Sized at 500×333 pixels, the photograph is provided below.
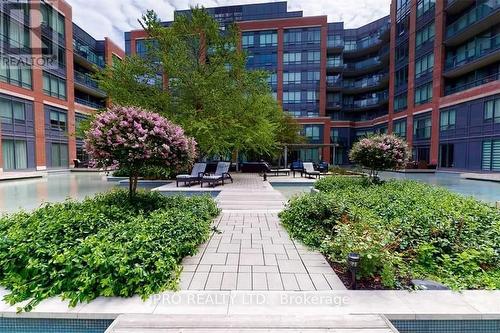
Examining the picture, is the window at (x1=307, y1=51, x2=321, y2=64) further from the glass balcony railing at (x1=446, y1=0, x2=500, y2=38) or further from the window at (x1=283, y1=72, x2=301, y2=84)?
the glass balcony railing at (x1=446, y1=0, x2=500, y2=38)

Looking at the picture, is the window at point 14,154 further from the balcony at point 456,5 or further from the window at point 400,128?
the balcony at point 456,5

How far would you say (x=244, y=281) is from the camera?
329 centimetres

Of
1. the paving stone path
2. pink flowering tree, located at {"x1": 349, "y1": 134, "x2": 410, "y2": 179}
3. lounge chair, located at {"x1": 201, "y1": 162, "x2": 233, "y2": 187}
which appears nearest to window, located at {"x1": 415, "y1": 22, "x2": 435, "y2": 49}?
pink flowering tree, located at {"x1": 349, "y1": 134, "x2": 410, "y2": 179}

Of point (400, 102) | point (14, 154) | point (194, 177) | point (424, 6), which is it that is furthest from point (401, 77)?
point (14, 154)

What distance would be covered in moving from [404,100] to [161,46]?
28051 mm

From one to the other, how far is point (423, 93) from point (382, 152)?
24309 mm

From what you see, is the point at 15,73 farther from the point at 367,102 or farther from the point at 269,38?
the point at 367,102

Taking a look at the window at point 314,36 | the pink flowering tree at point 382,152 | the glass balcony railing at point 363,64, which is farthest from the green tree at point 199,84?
the glass balcony railing at point 363,64

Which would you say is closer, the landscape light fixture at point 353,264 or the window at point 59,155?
the landscape light fixture at point 353,264

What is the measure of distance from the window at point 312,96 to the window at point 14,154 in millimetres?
32939

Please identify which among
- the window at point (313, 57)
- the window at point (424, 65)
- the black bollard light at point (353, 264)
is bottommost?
the black bollard light at point (353, 264)

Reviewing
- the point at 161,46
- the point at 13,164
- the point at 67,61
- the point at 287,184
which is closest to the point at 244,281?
the point at 287,184

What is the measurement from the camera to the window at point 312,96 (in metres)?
38.7

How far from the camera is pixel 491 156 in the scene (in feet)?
66.2
